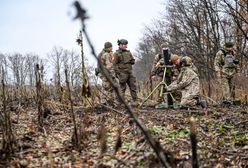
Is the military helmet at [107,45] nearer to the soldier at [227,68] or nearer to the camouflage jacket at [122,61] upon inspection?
the camouflage jacket at [122,61]

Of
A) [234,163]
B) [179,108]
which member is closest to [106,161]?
[234,163]

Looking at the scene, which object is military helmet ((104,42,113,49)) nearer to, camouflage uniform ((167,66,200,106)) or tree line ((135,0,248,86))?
camouflage uniform ((167,66,200,106))

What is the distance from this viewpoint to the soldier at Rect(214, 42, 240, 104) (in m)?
10.1

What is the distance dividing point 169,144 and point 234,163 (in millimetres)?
907

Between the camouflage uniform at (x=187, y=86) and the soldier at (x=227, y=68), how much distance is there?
69.0 inches

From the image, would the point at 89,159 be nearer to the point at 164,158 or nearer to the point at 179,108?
the point at 164,158

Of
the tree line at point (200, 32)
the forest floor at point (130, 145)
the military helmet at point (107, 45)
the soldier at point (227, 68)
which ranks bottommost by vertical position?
the forest floor at point (130, 145)

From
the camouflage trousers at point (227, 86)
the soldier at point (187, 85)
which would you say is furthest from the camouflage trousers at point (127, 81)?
the camouflage trousers at point (227, 86)

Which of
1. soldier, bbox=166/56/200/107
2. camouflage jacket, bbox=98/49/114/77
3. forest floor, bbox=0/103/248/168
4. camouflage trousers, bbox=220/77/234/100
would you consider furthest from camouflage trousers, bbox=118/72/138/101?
forest floor, bbox=0/103/248/168

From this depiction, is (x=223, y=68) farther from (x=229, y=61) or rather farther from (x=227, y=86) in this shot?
(x=227, y=86)

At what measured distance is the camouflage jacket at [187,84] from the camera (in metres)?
8.58

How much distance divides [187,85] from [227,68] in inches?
80.8

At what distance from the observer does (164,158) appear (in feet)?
6.60

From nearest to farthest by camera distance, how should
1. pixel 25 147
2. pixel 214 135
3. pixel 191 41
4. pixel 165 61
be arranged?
pixel 25 147 < pixel 214 135 < pixel 165 61 < pixel 191 41
